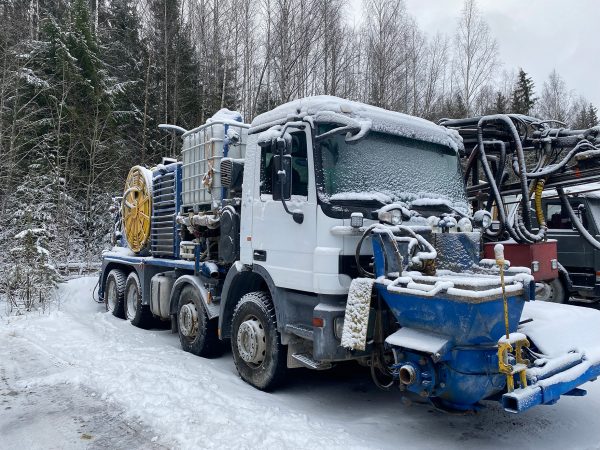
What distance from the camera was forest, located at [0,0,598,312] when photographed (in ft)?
64.3

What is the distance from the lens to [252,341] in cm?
531

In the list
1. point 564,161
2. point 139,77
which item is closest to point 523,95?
point 139,77

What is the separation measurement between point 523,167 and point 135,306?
23.3 feet

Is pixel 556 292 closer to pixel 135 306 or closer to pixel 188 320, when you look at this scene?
pixel 188 320

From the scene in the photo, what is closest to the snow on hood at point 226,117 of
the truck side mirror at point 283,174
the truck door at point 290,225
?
the truck door at point 290,225

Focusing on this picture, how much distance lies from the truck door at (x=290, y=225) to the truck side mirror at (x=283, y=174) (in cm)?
15

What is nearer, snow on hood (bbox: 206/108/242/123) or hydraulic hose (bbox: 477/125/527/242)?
hydraulic hose (bbox: 477/125/527/242)

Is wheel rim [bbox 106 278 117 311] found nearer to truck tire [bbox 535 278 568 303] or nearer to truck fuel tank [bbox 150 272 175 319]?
truck fuel tank [bbox 150 272 175 319]

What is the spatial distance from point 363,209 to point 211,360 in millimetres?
3361

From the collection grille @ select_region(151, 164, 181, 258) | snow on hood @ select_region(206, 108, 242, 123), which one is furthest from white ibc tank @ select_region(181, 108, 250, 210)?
grille @ select_region(151, 164, 181, 258)

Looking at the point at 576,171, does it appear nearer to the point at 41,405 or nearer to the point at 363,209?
the point at 363,209

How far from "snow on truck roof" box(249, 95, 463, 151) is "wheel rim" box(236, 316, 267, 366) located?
220 centimetres

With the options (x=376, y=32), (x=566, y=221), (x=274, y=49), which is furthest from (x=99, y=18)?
(x=566, y=221)

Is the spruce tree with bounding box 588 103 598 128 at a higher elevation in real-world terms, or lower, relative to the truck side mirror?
higher
